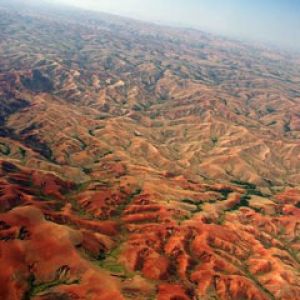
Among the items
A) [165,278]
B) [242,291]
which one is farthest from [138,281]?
[242,291]

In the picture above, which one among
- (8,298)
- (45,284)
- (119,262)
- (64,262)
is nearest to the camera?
(8,298)

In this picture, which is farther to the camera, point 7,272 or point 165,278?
point 165,278

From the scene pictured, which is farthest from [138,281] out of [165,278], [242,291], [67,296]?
[242,291]

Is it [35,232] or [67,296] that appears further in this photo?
[35,232]

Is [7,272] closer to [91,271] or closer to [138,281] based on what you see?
[91,271]

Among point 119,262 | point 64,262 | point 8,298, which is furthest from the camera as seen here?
point 119,262

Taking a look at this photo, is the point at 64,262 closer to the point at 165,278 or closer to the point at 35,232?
the point at 35,232

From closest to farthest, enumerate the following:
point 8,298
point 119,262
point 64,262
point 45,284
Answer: point 8,298 → point 45,284 → point 64,262 → point 119,262

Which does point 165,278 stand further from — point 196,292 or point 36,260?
point 36,260

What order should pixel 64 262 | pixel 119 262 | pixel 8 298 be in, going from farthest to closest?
pixel 119 262 < pixel 64 262 < pixel 8 298
